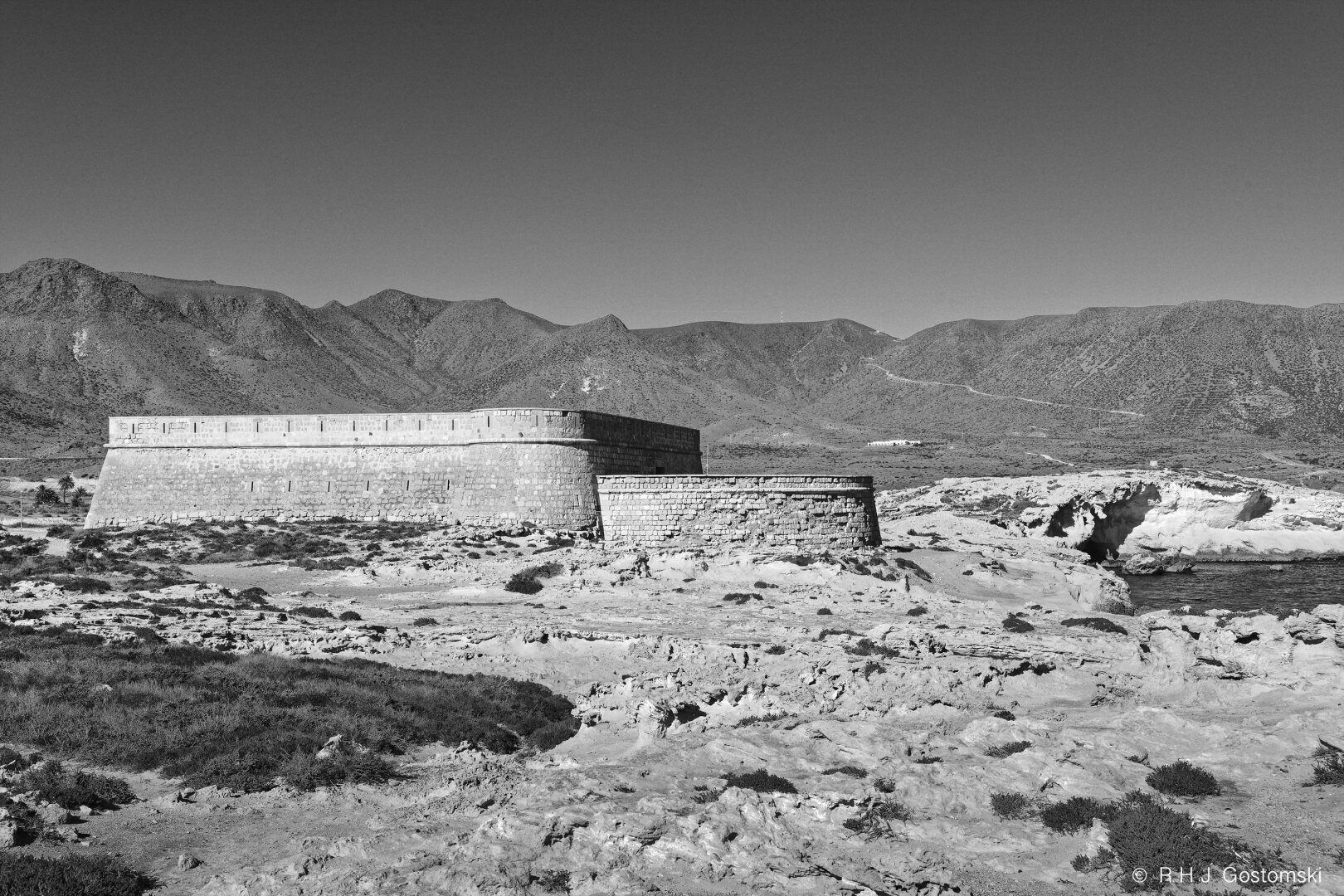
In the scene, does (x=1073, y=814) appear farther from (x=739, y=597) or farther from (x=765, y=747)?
(x=739, y=597)

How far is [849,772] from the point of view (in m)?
9.45

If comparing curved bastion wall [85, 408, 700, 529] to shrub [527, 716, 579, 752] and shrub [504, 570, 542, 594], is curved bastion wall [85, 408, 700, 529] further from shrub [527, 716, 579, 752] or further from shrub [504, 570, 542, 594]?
shrub [527, 716, 579, 752]

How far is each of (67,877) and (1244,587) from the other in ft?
119

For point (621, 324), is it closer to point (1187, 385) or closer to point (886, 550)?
point (1187, 385)

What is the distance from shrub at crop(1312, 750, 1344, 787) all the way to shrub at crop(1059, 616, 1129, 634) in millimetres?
9109

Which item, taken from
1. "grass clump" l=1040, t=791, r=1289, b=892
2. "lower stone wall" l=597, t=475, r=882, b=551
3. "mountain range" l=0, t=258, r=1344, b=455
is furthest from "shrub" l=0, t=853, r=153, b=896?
"mountain range" l=0, t=258, r=1344, b=455

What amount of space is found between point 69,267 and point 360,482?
117 metres

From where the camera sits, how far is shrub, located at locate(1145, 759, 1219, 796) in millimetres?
8148

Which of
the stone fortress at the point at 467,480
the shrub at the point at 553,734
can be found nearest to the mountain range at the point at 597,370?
the stone fortress at the point at 467,480

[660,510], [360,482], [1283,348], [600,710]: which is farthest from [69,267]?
[1283,348]

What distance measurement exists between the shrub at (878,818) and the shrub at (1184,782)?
2.28 meters

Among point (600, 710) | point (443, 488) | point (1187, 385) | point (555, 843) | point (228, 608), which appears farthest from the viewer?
point (1187, 385)

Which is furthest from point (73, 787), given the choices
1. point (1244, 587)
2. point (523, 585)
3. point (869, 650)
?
point (1244, 587)

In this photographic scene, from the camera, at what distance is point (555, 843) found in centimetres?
777
